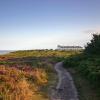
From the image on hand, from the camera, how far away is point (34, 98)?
18797mm

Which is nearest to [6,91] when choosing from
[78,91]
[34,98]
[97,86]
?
[34,98]

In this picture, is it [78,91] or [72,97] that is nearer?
[72,97]

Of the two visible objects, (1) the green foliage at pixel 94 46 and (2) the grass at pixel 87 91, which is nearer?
(2) the grass at pixel 87 91

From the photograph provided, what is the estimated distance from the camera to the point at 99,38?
50375 mm

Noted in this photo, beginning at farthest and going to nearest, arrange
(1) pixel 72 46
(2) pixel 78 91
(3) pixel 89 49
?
(1) pixel 72 46 → (3) pixel 89 49 → (2) pixel 78 91

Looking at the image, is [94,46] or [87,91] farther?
[94,46]

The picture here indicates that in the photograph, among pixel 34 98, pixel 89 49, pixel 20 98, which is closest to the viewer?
pixel 20 98

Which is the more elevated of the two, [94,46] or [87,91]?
[94,46]

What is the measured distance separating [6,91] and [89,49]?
3467 centimetres

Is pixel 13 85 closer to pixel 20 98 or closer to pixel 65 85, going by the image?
pixel 20 98

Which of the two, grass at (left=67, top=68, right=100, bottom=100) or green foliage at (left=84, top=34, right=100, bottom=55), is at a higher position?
green foliage at (left=84, top=34, right=100, bottom=55)

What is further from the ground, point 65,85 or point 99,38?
point 99,38

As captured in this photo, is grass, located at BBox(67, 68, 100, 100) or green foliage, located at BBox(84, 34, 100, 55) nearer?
grass, located at BBox(67, 68, 100, 100)

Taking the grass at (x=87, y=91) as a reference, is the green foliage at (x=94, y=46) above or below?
above
